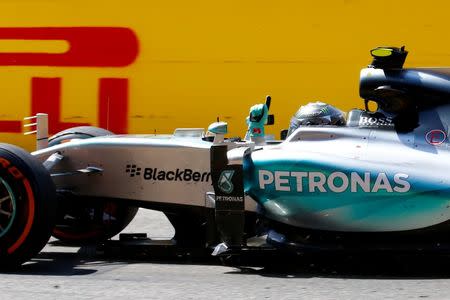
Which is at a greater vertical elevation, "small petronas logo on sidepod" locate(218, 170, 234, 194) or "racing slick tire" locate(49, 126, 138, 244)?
"small petronas logo on sidepod" locate(218, 170, 234, 194)

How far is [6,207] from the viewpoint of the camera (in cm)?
680

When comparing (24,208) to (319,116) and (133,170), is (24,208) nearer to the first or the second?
(133,170)

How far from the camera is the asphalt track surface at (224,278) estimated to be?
590 centimetres

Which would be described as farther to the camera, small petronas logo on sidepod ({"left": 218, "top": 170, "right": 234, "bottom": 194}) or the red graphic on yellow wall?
the red graphic on yellow wall

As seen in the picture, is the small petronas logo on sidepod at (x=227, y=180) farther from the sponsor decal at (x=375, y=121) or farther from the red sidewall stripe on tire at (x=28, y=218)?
the red sidewall stripe on tire at (x=28, y=218)

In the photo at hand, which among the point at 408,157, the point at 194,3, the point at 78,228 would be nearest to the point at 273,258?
the point at 408,157

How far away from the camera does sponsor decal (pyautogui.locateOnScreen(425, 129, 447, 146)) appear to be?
6.58 metres

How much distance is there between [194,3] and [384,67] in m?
6.05

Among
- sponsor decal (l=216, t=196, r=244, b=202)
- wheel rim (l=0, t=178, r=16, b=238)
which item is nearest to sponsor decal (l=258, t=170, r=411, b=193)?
sponsor decal (l=216, t=196, r=244, b=202)

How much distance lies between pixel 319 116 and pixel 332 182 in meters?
0.72

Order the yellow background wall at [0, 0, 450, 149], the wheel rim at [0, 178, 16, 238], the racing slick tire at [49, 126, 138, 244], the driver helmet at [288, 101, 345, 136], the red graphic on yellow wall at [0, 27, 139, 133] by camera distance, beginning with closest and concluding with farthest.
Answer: the wheel rim at [0, 178, 16, 238], the driver helmet at [288, 101, 345, 136], the racing slick tire at [49, 126, 138, 244], the yellow background wall at [0, 0, 450, 149], the red graphic on yellow wall at [0, 27, 139, 133]

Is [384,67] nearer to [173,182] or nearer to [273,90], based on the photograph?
[173,182]

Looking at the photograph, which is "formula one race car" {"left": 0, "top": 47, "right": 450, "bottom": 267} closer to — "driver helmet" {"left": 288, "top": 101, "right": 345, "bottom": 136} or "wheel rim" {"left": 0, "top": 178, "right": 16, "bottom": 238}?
"wheel rim" {"left": 0, "top": 178, "right": 16, "bottom": 238}

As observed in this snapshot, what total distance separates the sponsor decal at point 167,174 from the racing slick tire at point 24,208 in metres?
0.69
